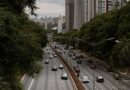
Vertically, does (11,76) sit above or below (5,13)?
below

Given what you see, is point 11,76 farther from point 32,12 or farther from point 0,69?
point 32,12

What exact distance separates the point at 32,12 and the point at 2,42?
30.9ft

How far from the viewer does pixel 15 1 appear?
26.1 metres

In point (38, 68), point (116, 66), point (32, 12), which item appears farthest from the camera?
point (116, 66)

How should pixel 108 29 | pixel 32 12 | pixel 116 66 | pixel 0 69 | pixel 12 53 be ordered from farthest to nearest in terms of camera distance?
1. pixel 108 29
2. pixel 116 66
3. pixel 32 12
4. pixel 12 53
5. pixel 0 69

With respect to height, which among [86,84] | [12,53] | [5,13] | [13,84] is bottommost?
[86,84]

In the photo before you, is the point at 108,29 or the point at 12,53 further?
the point at 108,29

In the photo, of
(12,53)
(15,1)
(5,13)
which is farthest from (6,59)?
(15,1)

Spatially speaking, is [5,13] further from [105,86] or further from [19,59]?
[105,86]

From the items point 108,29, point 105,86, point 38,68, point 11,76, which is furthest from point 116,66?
point 108,29

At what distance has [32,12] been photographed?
29.7 m

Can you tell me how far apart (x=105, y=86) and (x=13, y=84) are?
46421mm

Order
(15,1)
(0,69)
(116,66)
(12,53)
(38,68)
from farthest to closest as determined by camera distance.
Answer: (116,66)
(15,1)
(38,68)
(12,53)
(0,69)

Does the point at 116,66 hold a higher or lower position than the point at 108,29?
lower
